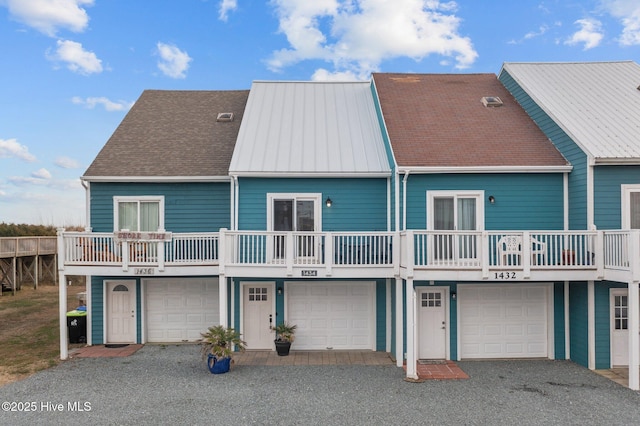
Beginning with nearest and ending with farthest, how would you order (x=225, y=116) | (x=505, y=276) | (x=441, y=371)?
1. (x=505, y=276)
2. (x=441, y=371)
3. (x=225, y=116)

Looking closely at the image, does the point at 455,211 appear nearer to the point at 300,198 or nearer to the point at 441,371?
the point at 441,371

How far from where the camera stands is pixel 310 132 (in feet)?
42.9

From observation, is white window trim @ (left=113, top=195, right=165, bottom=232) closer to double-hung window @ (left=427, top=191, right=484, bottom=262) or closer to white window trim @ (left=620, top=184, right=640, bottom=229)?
double-hung window @ (left=427, top=191, right=484, bottom=262)

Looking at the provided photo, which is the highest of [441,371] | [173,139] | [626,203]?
[173,139]

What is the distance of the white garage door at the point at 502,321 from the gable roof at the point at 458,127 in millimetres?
3319

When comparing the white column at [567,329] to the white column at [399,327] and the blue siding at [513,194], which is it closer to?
the blue siding at [513,194]

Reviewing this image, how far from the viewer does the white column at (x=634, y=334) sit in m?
8.85

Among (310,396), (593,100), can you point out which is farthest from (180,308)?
(593,100)

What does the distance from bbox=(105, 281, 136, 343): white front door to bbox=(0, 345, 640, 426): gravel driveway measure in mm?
1924

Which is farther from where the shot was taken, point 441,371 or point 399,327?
point 399,327

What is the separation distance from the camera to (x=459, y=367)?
10469 millimetres

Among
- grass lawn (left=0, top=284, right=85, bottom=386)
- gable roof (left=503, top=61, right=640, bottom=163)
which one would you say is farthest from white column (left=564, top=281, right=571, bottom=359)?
grass lawn (left=0, top=284, right=85, bottom=386)

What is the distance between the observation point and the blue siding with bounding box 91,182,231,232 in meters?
12.5

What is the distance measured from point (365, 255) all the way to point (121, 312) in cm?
775
